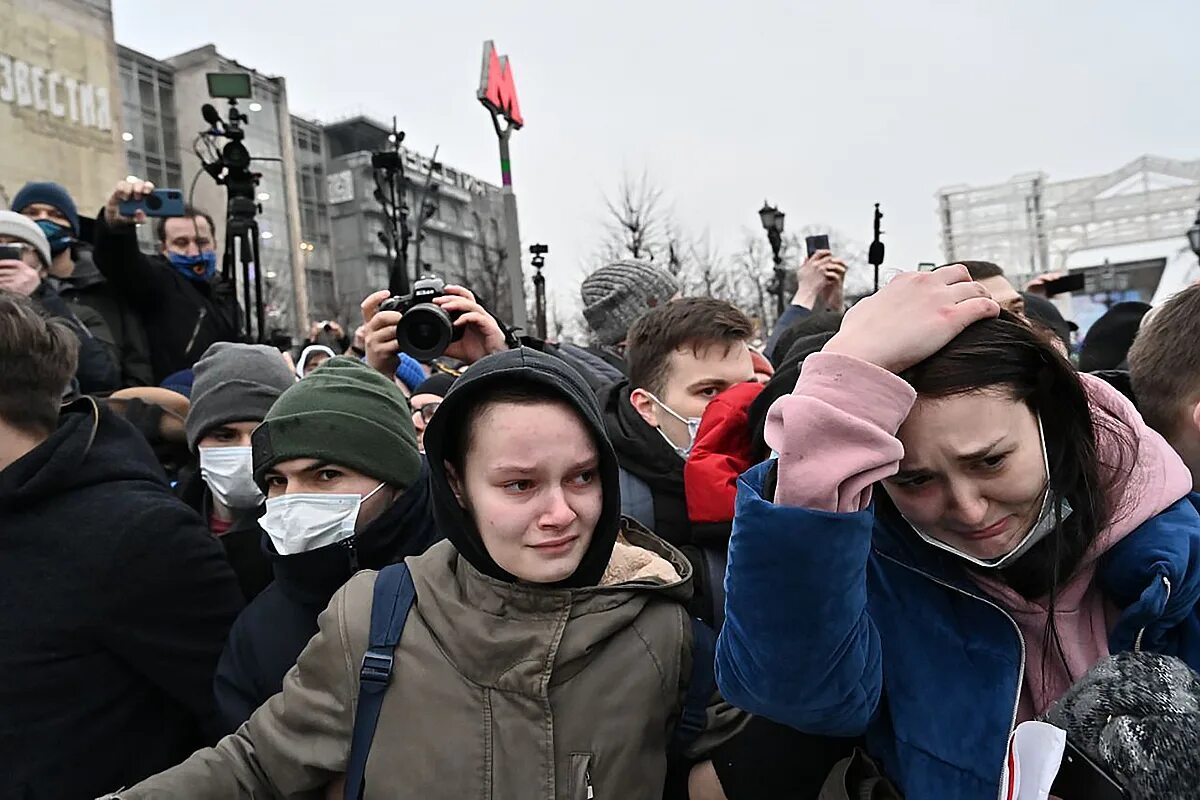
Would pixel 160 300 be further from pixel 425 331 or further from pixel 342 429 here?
pixel 342 429

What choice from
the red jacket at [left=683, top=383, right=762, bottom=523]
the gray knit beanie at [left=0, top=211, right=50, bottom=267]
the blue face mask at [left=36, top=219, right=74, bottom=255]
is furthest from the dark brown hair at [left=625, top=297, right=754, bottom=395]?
the blue face mask at [left=36, top=219, right=74, bottom=255]

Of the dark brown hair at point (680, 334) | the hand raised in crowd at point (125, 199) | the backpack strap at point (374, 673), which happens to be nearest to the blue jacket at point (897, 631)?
the backpack strap at point (374, 673)

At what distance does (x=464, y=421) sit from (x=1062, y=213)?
73.9 m

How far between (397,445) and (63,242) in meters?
3.23

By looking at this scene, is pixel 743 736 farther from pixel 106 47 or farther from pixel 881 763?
pixel 106 47

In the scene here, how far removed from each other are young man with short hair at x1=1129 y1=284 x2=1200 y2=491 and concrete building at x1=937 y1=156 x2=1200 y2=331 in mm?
51393

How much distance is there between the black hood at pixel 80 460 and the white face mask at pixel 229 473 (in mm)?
316

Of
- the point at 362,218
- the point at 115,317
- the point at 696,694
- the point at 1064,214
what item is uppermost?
the point at 362,218

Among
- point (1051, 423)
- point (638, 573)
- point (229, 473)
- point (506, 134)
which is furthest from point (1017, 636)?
point (506, 134)

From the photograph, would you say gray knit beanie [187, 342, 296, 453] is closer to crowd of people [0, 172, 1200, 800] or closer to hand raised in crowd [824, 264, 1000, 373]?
crowd of people [0, 172, 1200, 800]

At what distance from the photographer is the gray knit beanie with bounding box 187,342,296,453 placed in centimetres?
272

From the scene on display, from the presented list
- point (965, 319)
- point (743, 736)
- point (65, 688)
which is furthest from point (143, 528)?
point (965, 319)

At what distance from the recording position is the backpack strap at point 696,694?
1.55 meters

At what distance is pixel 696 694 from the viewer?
62.3 inches
